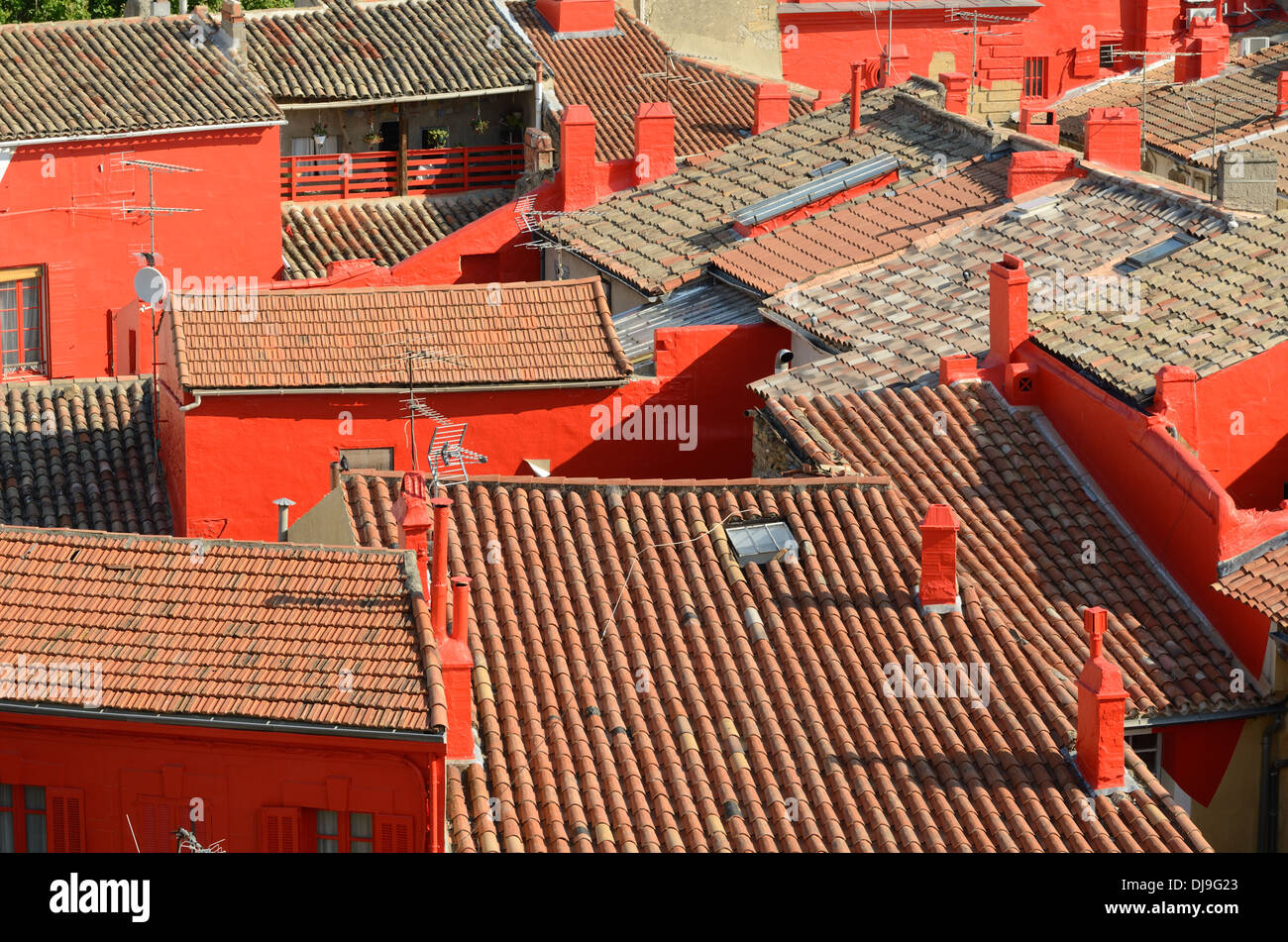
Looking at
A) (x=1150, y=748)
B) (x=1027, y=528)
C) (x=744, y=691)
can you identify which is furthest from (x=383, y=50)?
(x=744, y=691)

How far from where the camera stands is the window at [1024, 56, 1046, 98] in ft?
179

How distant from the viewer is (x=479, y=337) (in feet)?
99.1

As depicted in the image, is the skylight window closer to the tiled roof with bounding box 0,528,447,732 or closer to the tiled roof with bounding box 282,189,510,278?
the tiled roof with bounding box 0,528,447,732

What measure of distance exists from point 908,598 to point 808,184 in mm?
14956

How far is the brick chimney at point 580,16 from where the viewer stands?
50938 mm

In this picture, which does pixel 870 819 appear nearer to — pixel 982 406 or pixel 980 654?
pixel 980 654

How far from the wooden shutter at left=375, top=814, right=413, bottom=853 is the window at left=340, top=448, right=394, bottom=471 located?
11108mm

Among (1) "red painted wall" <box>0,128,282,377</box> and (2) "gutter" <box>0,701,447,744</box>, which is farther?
(1) "red painted wall" <box>0,128,282,377</box>

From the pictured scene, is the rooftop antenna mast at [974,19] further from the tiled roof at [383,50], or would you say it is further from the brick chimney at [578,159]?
the brick chimney at [578,159]

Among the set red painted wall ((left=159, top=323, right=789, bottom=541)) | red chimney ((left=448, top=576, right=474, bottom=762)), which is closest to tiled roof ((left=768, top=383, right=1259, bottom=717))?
red painted wall ((left=159, top=323, right=789, bottom=541))

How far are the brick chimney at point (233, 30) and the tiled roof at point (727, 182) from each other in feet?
23.3

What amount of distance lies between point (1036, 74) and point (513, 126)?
14270 millimetres

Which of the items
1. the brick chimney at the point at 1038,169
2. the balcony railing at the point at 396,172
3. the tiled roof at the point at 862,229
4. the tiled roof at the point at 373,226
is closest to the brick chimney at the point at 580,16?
the balcony railing at the point at 396,172

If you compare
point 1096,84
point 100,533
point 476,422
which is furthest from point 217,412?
point 1096,84
